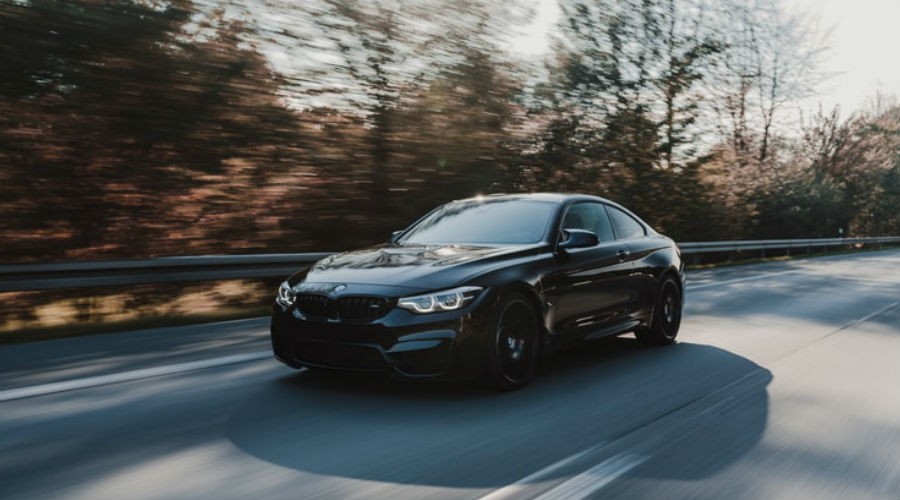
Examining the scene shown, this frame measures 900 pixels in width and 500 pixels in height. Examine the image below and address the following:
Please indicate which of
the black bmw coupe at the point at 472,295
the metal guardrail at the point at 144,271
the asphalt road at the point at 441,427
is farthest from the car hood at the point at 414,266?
the metal guardrail at the point at 144,271

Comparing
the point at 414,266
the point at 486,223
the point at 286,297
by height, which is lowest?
the point at 286,297

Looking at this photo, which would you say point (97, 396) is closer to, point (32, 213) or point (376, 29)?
point (32, 213)

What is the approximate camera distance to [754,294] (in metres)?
14.1

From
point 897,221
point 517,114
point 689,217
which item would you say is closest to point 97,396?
point 517,114

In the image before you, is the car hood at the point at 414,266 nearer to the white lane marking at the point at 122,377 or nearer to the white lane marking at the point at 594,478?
the white lane marking at the point at 122,377

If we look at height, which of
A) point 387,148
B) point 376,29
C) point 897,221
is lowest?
point 897,221

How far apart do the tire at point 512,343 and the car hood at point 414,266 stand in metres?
0.32

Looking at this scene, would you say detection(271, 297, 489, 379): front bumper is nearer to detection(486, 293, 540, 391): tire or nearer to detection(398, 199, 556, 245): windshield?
detection(486, 293, 540, 391): tire

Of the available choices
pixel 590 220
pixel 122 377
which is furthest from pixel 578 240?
pixel 122 377

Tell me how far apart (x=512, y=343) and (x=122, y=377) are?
9.11ft

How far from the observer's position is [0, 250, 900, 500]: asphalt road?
3.93m

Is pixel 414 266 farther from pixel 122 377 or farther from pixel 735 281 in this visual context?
pixel 735 281

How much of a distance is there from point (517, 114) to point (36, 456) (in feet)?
47.0

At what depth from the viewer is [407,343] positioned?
209 inches
